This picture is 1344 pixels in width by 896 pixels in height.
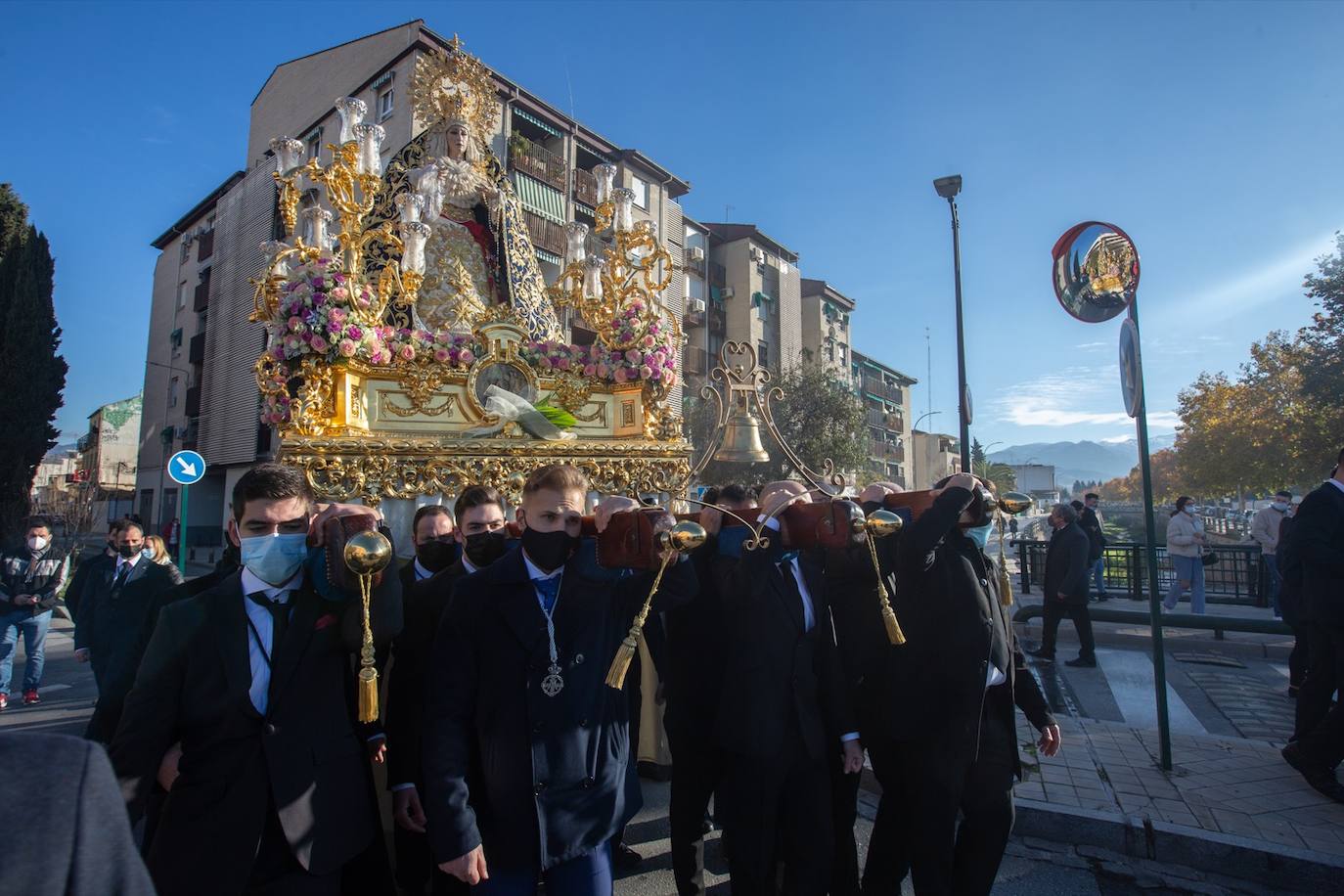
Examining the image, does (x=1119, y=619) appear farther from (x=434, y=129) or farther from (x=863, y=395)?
(x=863, y=395)

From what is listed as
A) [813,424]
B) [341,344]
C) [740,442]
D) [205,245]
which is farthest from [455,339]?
[205,245]

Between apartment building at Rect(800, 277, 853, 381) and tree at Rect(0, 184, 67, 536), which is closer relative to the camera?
tree at Rect(0, 184, 67, 536)

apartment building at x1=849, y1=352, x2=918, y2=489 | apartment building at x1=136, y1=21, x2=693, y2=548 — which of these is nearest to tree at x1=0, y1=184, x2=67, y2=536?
apartment building at x1=136, y1=21, x2=693, y2=548

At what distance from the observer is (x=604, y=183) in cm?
736

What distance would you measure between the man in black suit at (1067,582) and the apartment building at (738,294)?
26.0m

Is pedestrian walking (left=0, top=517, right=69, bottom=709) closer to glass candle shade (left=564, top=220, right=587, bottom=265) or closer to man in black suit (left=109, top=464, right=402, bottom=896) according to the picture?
glass candle shade (left=564, top=220, right=587, bottom=265)

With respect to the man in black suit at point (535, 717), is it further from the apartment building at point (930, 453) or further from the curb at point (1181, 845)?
the apartment building at point (930, 453)

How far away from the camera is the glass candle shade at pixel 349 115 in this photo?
6.18 meters

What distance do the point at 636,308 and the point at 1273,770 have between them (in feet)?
20.0

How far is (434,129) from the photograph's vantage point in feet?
24.5

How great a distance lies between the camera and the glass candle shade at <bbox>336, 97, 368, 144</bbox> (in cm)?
618

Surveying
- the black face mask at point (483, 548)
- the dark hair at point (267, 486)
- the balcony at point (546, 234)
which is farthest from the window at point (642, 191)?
the dark hair at point (267, 486)

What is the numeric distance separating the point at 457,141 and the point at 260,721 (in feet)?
21.1

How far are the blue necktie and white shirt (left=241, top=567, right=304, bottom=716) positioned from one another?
82cm
